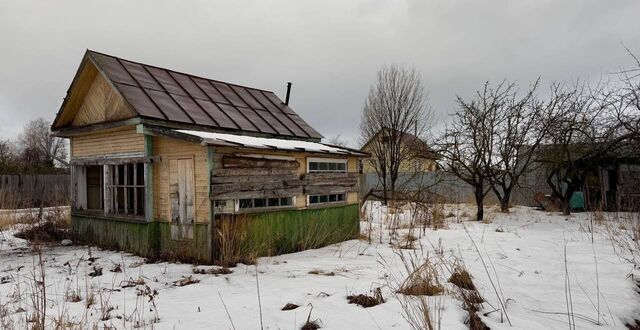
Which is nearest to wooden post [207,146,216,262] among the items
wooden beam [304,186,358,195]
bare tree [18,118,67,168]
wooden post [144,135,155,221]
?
wooden post [144,135,155,221]

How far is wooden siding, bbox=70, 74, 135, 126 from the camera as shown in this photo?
9.09 meters

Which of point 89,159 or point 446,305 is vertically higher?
point 89,159

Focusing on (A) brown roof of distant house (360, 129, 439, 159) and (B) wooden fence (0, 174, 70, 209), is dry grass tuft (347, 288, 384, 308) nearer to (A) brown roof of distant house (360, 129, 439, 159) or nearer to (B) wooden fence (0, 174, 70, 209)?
(A) brown roof of distant house (360, 129, 439, 159)

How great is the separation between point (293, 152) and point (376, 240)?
340 centimetres

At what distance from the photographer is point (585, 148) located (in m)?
14.4

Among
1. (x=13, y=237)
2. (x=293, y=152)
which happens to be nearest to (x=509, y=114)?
(x=293, y=152)

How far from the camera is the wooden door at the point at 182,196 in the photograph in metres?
8.05

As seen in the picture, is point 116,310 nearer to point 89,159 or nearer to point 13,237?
point 89,159

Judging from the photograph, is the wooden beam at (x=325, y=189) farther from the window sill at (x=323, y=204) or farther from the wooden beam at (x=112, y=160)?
the wooden beam at (x=112, y=160)

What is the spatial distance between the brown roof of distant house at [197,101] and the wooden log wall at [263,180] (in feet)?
6.41

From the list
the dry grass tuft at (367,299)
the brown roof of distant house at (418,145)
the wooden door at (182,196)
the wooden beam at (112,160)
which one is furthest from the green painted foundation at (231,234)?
the brown roof of distant house at (418,145)

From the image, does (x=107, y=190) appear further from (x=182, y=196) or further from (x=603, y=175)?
(x=603, y=175)

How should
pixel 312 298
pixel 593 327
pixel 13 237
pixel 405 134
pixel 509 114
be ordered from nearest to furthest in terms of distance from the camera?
pixel 593 327
pixel 312 298
pixel 13 237
pixel 509 114
pixel 405 134

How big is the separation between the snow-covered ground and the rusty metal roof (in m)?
3.39
